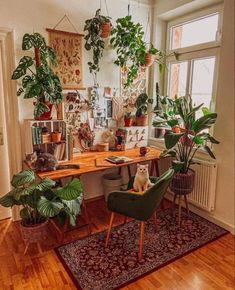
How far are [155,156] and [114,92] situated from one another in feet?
3.38

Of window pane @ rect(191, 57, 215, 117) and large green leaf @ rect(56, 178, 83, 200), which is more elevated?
window pane @ rect(191, 57, 215, 117)

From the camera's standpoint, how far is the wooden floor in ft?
6.17

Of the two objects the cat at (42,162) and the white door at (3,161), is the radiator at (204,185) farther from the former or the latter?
the white door at (3,161)

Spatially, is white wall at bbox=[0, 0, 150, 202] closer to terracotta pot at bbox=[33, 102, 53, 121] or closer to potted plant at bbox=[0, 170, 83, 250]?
terracotta pot at bbox=[33, 102, 53, 121]

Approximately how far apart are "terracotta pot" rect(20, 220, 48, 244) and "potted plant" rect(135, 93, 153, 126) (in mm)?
1861

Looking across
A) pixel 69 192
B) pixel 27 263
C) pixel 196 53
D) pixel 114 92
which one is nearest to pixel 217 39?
pixel 196 53

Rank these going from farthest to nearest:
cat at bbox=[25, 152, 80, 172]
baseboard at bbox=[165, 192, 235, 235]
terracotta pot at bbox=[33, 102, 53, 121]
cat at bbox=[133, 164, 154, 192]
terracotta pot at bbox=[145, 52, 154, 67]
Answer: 1. terracotta pot at bbox=[145, 52, 154, 67]
2. baseboard at bbox=[165, 192, 235, 235]
3. terracotta pot at bbox=[33, 102, 53, 121]
4. cat at bbox=[25, 152, 80, 172]
5. cat at bbox=[133, 164, 154, 192]

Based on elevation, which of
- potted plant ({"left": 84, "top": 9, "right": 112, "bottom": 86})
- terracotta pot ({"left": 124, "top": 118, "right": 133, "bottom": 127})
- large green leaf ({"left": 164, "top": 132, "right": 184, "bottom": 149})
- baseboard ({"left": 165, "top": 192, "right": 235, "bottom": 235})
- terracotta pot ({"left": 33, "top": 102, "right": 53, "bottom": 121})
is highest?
potted plant ({"left": 84, "top": 9, "right": 112, "bottom": 86})

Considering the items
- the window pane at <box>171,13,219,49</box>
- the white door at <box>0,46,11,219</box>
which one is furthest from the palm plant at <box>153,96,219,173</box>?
the white door at <box>0,46,11,219</box>

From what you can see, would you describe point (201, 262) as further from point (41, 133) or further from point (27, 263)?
point (41, 133)

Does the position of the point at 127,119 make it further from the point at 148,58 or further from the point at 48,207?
the point at 48,207

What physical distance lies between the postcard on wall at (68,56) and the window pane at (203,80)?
1.47 meters

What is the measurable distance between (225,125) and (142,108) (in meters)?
1.13

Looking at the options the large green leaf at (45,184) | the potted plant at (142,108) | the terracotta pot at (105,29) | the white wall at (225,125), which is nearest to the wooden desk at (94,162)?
the large green leaf at (45,184)
